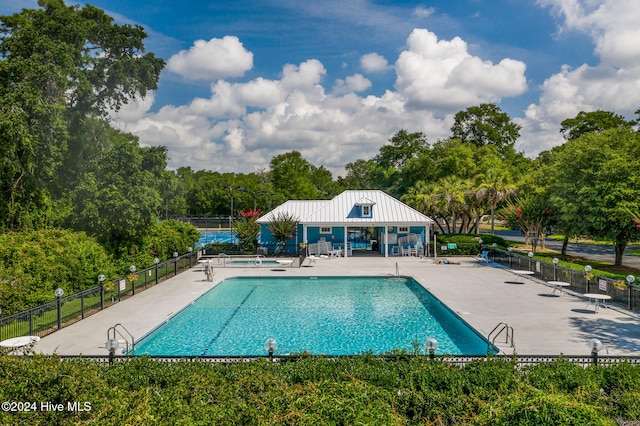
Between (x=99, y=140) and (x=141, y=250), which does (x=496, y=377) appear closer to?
(x=141, y=250)

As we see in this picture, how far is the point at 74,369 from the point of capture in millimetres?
6531

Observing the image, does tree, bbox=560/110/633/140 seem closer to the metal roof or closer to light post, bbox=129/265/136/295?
the metal roof

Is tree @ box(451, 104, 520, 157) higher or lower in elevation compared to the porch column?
higher

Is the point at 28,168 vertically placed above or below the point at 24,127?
below

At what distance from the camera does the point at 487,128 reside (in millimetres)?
60906

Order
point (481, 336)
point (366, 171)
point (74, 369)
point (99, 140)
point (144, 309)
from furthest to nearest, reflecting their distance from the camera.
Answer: point (366, 171) < point (99, 140) < point (144, 309) < point (481, 336) < point (74, 369)

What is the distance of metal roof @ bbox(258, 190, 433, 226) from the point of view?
29.9 m

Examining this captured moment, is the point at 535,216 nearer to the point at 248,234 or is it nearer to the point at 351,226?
the point at 351,226

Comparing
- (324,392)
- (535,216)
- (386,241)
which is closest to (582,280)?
(535,216)

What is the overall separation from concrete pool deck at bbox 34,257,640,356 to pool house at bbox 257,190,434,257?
5710mm

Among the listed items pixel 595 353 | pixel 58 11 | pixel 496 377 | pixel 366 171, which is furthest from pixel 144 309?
pixel 366 171

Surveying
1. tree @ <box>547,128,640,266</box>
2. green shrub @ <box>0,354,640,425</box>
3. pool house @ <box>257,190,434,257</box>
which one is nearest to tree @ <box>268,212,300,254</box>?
pool house @ <box>257,190,434,257</box>

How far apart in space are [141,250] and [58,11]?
622 inches

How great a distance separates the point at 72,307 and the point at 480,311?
556 inches
